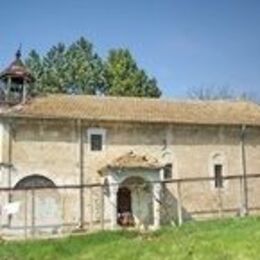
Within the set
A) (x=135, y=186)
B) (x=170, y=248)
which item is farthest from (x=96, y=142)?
(x=170, y=248)

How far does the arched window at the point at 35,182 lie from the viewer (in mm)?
29266

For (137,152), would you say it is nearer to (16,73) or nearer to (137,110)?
(137,110)

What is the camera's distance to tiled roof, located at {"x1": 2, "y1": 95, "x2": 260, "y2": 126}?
3058cm

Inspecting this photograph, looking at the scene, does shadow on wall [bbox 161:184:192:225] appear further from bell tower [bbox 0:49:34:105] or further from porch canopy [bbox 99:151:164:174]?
bell tower [bbox 0:49:34:105]

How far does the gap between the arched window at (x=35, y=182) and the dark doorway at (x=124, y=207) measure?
140 inches

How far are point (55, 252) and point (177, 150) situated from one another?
14.4m

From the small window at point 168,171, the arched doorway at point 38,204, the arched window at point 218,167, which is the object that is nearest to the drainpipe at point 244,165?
the arched window at point 218,167

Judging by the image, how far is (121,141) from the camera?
103 ft

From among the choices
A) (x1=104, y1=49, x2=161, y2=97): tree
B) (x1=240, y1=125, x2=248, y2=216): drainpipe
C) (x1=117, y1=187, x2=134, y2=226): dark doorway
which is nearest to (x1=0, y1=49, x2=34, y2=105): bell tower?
(x1=117, y1=187, x2=134, y2=226): dark doorway

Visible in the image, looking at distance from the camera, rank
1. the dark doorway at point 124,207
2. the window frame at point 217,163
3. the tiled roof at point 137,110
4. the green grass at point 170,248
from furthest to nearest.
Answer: the window frame at point 217,163 → the tiled roof at point 137,110 → the dark doorway at point 124,207 → the green grass at point 170,248

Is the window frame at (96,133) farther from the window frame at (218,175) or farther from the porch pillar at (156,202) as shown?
the window frame at (218,175)

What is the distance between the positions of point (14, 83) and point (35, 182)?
6055mm

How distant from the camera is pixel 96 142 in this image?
30906 millimetres

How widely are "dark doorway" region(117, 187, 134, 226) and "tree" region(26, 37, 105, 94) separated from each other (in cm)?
1979
